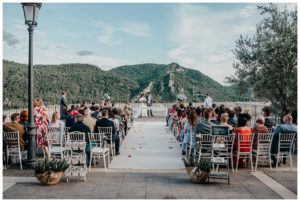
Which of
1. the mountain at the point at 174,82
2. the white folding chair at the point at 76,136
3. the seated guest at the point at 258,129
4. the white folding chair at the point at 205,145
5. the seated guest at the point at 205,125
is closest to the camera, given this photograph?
the white folding chair at the point at 76,136

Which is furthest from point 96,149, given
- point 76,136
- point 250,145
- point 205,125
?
point 250,145

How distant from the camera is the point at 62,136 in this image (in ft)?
34.0

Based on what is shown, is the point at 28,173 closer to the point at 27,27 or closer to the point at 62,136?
the point at 62,136

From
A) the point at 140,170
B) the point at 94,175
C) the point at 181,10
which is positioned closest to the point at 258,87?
the point at 181,10

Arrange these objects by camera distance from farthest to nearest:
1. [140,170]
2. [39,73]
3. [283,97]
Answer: [39,73], [283,97], [140,170]

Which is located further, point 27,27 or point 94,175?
point 27,27

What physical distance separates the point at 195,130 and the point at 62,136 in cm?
318

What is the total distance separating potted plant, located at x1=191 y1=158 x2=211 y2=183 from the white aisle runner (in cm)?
186

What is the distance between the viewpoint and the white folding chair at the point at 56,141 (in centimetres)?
996

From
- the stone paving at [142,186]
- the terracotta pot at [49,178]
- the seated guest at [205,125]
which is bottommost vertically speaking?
the stone paving at [142,186]

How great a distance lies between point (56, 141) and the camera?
10.6 m

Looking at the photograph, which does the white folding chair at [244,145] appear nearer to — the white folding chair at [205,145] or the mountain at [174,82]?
the white folding chair at [205,145]

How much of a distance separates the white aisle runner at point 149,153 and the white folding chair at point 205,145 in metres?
0.58

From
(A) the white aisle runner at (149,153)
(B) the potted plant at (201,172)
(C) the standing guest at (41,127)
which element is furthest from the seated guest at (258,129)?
(C) the standing guest at (41,127)
